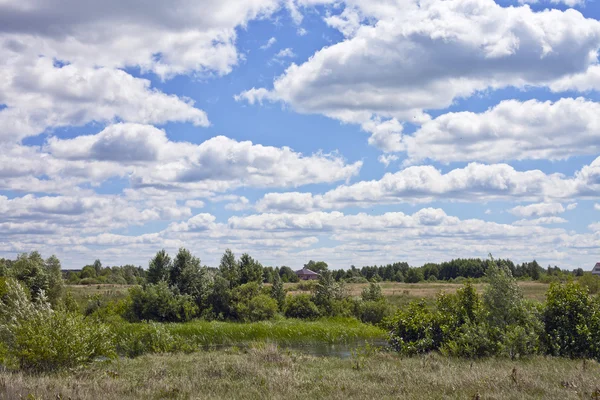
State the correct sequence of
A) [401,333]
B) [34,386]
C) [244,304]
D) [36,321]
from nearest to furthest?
[34,386] < [36,321] < [401,333] < [244,304]

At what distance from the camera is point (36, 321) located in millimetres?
16672

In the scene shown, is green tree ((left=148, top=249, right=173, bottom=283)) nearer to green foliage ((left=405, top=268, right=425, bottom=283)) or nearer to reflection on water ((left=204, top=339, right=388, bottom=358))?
reflection on water ((left=204, top=339, right=388, bottom=358))

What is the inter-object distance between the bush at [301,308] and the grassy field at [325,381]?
86.2 feet

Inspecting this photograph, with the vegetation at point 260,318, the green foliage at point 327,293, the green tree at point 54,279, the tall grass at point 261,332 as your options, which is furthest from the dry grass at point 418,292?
the green tree at point 54,279

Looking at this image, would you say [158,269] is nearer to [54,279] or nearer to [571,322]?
[54,279]

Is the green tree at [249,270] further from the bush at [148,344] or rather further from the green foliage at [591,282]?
the green foliage at [591,282]

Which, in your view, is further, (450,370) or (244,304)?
(244,304)

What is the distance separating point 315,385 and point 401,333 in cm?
834

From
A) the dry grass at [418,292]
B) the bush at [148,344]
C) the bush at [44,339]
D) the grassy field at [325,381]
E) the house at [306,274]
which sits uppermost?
the bush at [44,339]

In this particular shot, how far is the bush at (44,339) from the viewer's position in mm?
16016

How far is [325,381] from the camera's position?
46.9 feet

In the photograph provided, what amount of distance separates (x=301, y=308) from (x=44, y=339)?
3018 cm

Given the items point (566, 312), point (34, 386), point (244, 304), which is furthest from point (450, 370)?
point (244, 304)

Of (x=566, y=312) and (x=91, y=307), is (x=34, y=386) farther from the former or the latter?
A: (x=91, y=307)
